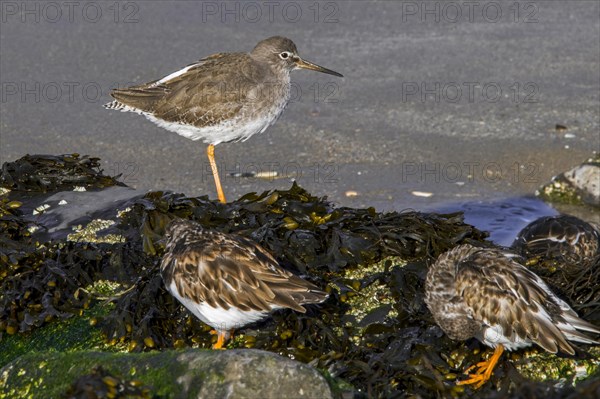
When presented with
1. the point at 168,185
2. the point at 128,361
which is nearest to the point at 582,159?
the point at 168,185

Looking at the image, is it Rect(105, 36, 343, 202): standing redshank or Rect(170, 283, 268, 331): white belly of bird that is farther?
Rect(105, 36, 343, 202): standing redshank

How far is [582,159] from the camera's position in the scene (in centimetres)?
1031

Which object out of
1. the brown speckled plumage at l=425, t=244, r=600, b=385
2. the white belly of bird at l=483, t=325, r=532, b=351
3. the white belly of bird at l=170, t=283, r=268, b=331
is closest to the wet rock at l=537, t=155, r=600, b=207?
the brown speckled plumage at l=425, t=244, r=600, b=385

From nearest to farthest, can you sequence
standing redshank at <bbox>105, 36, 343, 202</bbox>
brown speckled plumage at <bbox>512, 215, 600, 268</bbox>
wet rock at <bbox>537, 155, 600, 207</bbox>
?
brown speckled plumage at <bbox>512, 215, 600, 268</bbox>
standing redshank at <bbox>105, 36, 343, 202</bbox>
wet rock at <bbox>537, 155, 600, 207</bbox>

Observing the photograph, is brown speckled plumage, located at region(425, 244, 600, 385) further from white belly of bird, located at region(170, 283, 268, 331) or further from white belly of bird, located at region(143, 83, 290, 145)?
white belly of bird, located at region(143, 83, 290, 145)

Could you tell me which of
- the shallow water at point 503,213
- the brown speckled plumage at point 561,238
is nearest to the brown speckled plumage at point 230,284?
the brown speckled plumage at point 561,238

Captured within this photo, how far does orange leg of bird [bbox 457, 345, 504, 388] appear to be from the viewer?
5.28 metres

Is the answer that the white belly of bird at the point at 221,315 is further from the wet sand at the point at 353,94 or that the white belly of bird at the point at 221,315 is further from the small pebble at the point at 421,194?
the small pebble at the point at 421,194

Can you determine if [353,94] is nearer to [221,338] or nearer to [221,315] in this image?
[221,338]

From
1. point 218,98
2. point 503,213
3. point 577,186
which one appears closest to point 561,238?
point 503,213

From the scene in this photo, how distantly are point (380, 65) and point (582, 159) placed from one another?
10.4 ft

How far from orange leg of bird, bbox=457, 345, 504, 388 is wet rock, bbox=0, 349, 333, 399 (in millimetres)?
1232

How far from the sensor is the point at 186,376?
14.3ft

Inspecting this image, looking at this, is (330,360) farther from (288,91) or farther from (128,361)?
(288,91)
